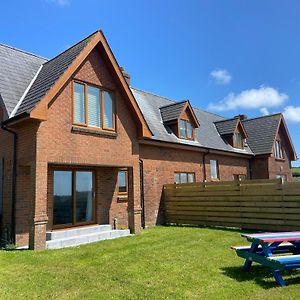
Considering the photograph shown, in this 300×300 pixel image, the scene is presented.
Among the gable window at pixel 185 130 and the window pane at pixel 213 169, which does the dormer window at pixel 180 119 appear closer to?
the gable window at pixel 185 130

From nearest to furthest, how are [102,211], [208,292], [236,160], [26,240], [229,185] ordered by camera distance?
[208,292] < [26,240] < [102,211] < [229,185] < [236,160]

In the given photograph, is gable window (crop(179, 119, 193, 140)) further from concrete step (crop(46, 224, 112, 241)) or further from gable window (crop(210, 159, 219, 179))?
concrete step (crop(46, 224, 112, 241))

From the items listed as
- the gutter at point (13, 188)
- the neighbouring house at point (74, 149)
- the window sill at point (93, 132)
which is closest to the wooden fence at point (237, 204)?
the neighbouring house at point (74, 149)

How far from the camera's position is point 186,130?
2044cm

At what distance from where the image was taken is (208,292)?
6.04 m

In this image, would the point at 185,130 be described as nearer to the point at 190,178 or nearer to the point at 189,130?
the point at 189,130

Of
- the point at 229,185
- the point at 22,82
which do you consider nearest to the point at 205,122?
the point at 229,185

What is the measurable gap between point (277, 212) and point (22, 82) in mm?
11462

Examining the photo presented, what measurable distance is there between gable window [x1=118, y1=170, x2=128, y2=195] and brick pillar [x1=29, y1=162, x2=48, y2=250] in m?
5.00

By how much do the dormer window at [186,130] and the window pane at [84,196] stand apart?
798cm

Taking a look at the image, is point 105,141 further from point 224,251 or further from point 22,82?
point 224,251

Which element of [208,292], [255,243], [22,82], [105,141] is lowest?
[208,292]

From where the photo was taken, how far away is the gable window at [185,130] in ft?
65.5

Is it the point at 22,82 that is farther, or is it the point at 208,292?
the point at 22,82
